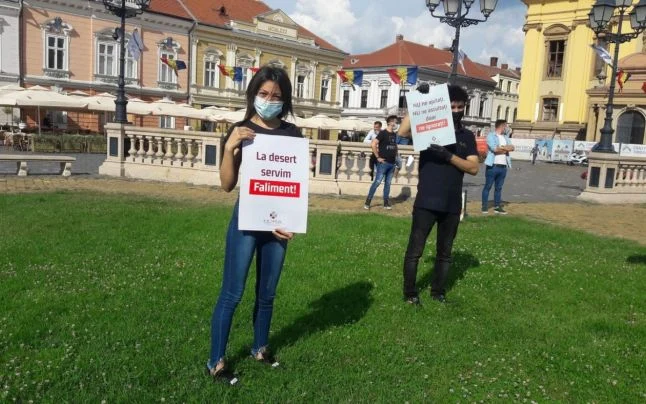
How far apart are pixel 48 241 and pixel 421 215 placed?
16.1 feet

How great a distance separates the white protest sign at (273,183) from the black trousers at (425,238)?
6.88 feet

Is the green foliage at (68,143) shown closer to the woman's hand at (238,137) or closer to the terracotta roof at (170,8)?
the terracotta roof at (170,8)

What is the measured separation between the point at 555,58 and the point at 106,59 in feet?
132

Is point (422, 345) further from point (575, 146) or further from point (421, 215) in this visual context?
point (575, 146)

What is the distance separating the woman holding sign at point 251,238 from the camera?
11.8 feet

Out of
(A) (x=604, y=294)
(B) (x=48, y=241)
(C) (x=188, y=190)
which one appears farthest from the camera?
(C) (x=188, y=190)

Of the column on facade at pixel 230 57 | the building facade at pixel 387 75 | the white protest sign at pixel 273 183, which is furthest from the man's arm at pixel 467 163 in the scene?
the building facade at pixel 387 75

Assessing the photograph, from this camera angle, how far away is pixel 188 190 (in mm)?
14125

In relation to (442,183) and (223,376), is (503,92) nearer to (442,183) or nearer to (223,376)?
(442,183)

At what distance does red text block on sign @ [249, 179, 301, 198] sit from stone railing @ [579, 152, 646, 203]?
1619 centimetres

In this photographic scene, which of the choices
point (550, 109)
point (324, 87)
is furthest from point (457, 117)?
point (550, 109)

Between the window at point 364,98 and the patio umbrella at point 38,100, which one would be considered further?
the window at point 364,98

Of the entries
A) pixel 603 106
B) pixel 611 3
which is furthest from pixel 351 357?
pixel 603 106

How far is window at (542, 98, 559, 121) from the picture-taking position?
174ft
